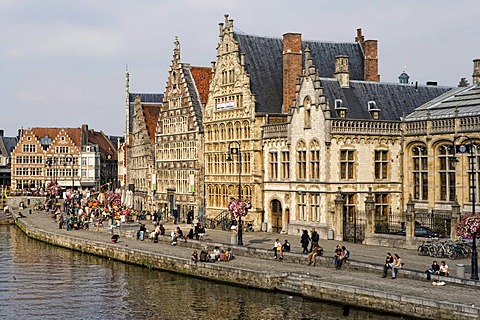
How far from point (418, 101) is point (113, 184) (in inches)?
3239

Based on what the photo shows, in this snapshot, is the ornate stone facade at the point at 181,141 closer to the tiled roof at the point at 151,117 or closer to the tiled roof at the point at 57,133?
the tiled roof at the point at 151,117

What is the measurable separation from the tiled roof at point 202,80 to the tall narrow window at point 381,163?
23.3 m

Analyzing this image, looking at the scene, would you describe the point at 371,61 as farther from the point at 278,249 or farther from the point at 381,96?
the point at 278,249

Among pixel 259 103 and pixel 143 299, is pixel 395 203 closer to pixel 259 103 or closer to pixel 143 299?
pixel 259 103

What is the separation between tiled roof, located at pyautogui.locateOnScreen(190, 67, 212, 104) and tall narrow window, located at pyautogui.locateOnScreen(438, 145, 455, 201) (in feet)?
92.0

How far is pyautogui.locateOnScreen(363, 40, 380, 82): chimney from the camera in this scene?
209ft

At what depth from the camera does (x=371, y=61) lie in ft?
209

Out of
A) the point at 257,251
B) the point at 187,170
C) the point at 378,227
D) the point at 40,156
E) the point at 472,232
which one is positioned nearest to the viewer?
the point at 472,232

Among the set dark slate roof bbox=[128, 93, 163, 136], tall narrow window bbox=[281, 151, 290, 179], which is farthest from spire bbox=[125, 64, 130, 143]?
tall narrow window bbox=[281, 151, 290, 179]

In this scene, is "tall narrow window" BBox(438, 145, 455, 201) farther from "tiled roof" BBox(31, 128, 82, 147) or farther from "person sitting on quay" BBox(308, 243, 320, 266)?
"tiled roof" BBox(31, 128, 82, 147)

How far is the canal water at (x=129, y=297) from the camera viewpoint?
31.0m

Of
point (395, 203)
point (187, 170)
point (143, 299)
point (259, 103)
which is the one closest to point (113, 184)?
point (187, 170)

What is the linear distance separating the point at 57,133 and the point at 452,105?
8962 cm

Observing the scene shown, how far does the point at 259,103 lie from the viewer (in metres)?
58.7
